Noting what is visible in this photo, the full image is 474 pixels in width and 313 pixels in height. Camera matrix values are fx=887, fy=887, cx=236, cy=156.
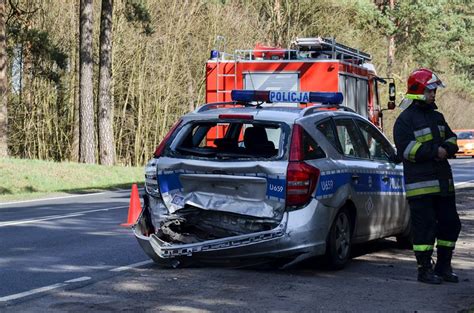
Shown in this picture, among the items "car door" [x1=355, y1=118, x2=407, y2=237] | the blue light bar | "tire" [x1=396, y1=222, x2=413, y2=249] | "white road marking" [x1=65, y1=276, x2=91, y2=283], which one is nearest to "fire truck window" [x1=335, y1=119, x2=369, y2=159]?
"car door" [x1=355, y1=118, x2=407, y2=237]

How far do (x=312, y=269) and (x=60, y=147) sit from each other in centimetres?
2470

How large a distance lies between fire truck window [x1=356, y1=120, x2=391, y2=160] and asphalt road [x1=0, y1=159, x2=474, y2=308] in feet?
9.10

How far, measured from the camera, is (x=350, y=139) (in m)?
9.62

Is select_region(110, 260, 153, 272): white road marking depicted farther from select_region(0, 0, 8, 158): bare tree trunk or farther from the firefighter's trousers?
select_region(0, 0, 8, 158): bare tree trunk

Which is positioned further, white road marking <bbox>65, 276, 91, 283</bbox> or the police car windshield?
the police car windshield

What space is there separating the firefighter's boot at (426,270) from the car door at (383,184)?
1254 mm

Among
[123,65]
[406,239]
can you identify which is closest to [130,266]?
[406,239]

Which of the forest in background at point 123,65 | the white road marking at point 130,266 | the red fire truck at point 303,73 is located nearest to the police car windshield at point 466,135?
the forest in background at point 123,65

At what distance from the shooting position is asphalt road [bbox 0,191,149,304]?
8.62 metres

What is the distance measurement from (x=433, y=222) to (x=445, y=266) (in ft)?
1.46

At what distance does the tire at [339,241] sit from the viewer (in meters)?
8.65

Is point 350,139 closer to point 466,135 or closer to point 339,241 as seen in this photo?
point 339,241

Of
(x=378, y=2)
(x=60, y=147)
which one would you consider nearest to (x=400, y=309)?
(x=60, y=147)

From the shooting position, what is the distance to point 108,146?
98.3ft
